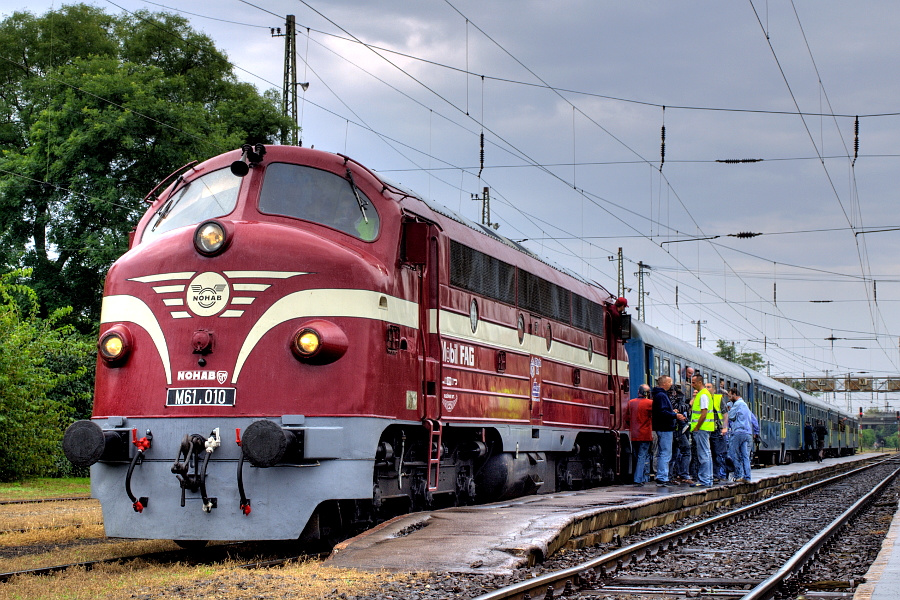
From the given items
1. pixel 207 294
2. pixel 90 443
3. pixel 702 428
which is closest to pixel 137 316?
pixel 207 294

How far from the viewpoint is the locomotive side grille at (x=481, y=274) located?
12026mm

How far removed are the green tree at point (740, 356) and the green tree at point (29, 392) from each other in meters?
89.6

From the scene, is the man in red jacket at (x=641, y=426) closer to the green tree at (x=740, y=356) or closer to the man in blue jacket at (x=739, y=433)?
the man in blue jacket at (x=739, y=433)

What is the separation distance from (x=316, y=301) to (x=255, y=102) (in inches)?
956

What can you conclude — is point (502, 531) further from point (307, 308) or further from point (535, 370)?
point (535, 370)

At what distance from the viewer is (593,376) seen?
18.0 m

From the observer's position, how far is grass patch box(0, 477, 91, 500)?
18.6 meters

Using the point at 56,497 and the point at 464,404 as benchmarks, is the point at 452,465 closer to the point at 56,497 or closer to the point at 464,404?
the point at 464,404

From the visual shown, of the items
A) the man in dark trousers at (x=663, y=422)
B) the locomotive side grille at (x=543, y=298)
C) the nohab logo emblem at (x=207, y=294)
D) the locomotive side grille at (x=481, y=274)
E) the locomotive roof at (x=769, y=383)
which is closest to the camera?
the nohab logo emblem at (x=207, y=294)

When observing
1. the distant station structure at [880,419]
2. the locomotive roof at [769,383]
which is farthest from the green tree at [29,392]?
the distant station structure at [880,419]

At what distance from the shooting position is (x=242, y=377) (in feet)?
31.5

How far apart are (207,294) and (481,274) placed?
3989 millimetres

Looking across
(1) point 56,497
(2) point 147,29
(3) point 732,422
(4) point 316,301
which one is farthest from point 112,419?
(2) point 147,29

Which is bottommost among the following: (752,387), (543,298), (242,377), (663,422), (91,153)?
(663,422)
